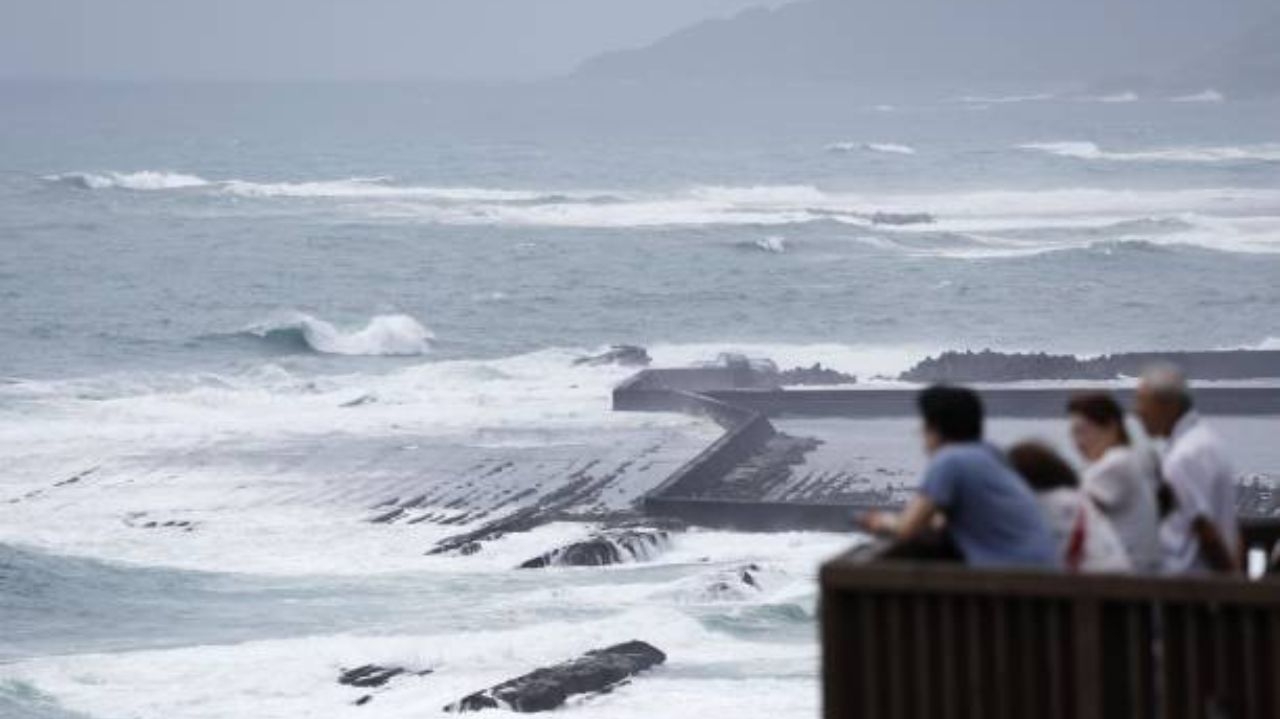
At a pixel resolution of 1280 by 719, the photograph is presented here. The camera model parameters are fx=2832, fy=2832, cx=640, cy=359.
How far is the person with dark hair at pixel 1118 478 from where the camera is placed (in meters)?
8.89

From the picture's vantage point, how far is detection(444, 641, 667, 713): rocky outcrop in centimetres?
2255

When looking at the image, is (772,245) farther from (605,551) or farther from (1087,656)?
(1087,656)

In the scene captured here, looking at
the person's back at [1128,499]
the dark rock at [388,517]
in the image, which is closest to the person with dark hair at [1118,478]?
the person's back at [1128,499]

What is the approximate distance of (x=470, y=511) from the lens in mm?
33375

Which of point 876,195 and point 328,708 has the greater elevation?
point 876,195

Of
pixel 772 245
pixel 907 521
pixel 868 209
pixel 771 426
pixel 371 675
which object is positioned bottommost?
pixel 371 675

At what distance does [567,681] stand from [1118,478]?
47.7ft

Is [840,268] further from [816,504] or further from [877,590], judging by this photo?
[877,590]

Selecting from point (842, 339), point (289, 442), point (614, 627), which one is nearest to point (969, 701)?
point (614, 627)

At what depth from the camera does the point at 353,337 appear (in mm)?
60750

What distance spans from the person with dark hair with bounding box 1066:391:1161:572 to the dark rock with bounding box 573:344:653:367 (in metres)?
42.9

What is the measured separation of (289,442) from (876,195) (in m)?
72.8

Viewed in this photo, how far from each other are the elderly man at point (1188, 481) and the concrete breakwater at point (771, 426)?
1972 cm

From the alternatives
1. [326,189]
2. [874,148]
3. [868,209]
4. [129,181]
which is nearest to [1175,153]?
[874,148]
